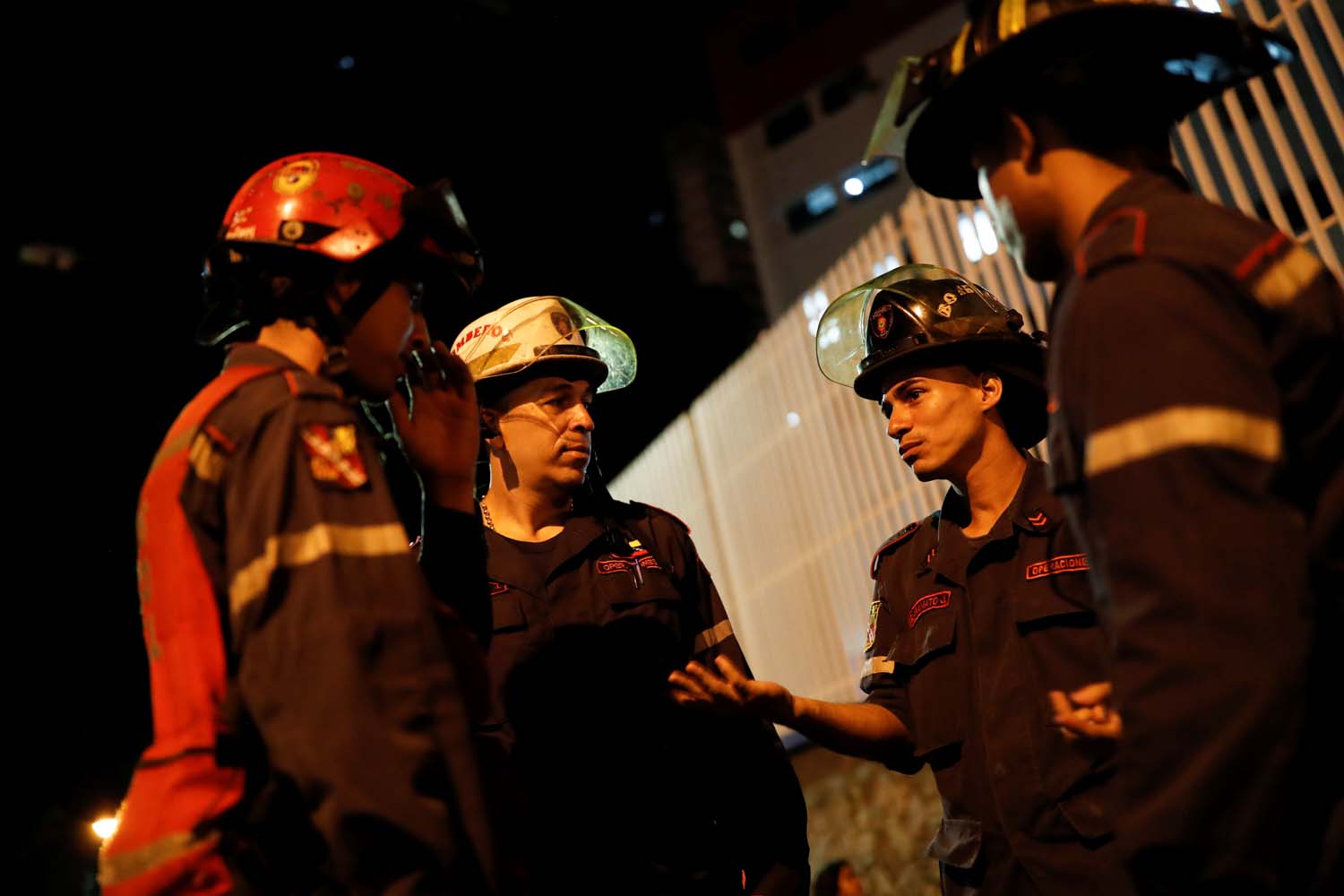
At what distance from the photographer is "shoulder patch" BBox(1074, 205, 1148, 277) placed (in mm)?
1781

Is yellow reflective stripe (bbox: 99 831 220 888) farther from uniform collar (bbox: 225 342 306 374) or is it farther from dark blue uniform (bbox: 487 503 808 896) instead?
dark blue uniform (bbox: 487 503 808 896)

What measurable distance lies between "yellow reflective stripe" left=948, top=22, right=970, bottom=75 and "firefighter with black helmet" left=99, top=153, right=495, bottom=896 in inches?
53.3

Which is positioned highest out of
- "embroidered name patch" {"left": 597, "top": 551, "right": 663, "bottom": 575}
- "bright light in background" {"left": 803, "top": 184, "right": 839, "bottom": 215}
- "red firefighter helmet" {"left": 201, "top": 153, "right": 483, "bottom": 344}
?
"bright light in background" {"left": 803, "top": 184, "right": 839, "bottom": 215}

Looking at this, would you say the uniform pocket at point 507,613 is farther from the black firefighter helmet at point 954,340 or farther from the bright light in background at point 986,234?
the bright light in background at point 986,234

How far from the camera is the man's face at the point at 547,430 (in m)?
3.86

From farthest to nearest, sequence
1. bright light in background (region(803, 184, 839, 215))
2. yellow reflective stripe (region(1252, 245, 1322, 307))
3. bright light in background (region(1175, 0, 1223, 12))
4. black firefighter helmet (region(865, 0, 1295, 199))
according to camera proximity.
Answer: bright light in background (region(803, 184, 839, 215)) < bright light in background (region(1175, 0, 1223, 12)) < black firefighter helmet (region(865, 0, 1295, 199)) < yellow reflective stripe (region(1252, 245, 1322, 307))

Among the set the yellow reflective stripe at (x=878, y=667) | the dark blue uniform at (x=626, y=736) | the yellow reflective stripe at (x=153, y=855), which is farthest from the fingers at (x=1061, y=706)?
the yellow reflective stripe at (x=153, y=855)

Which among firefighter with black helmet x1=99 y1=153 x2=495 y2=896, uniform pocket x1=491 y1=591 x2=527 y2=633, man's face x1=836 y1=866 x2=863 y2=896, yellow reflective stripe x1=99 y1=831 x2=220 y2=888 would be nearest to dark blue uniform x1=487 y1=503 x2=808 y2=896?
uniform pocket x1=491 y1=591 x2=527 y2=633

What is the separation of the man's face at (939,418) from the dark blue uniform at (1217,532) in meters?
1.60

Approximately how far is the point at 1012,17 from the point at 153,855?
2.14 m

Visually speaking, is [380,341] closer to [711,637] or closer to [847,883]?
[711,637]

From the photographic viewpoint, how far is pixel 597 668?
11.1 ft

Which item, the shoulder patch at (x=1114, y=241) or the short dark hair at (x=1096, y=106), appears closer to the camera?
the shoulder patch at (x=1114, y=241)

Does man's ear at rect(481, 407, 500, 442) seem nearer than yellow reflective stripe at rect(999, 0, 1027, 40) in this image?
No
